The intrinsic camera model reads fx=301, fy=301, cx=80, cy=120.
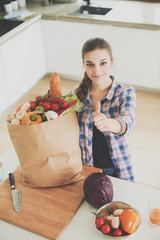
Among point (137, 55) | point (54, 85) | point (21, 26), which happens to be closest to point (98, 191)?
point (54, 85)

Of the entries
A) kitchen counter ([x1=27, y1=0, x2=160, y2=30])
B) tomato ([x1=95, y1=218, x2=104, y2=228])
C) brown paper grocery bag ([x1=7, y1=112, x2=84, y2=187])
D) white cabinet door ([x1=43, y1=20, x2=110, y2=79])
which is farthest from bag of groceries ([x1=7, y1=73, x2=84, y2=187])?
white cabinet door ([x1=43, y1=20, x2=110, y2=79])

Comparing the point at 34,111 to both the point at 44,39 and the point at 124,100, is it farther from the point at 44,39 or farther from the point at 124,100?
the point at 44,39

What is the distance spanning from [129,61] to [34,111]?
2249mm

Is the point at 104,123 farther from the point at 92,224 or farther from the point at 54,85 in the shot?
the point at 92,224

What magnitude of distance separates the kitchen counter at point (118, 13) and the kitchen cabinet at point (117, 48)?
0.19 ft

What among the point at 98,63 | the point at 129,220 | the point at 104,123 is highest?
the point at 98,63

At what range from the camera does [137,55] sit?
3.16 meters

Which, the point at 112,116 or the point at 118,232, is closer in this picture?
the point at 118,232

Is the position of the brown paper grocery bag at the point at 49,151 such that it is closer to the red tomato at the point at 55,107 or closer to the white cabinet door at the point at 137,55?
the red tomato at the point at 55,107

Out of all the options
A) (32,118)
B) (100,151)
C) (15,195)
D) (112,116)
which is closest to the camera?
(32,118)

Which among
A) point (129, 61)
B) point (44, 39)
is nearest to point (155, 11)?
point (129, 61)

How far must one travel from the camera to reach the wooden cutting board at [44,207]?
1.12 m

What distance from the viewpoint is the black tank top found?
1.46 metres

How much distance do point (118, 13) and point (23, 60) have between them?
1138mm
